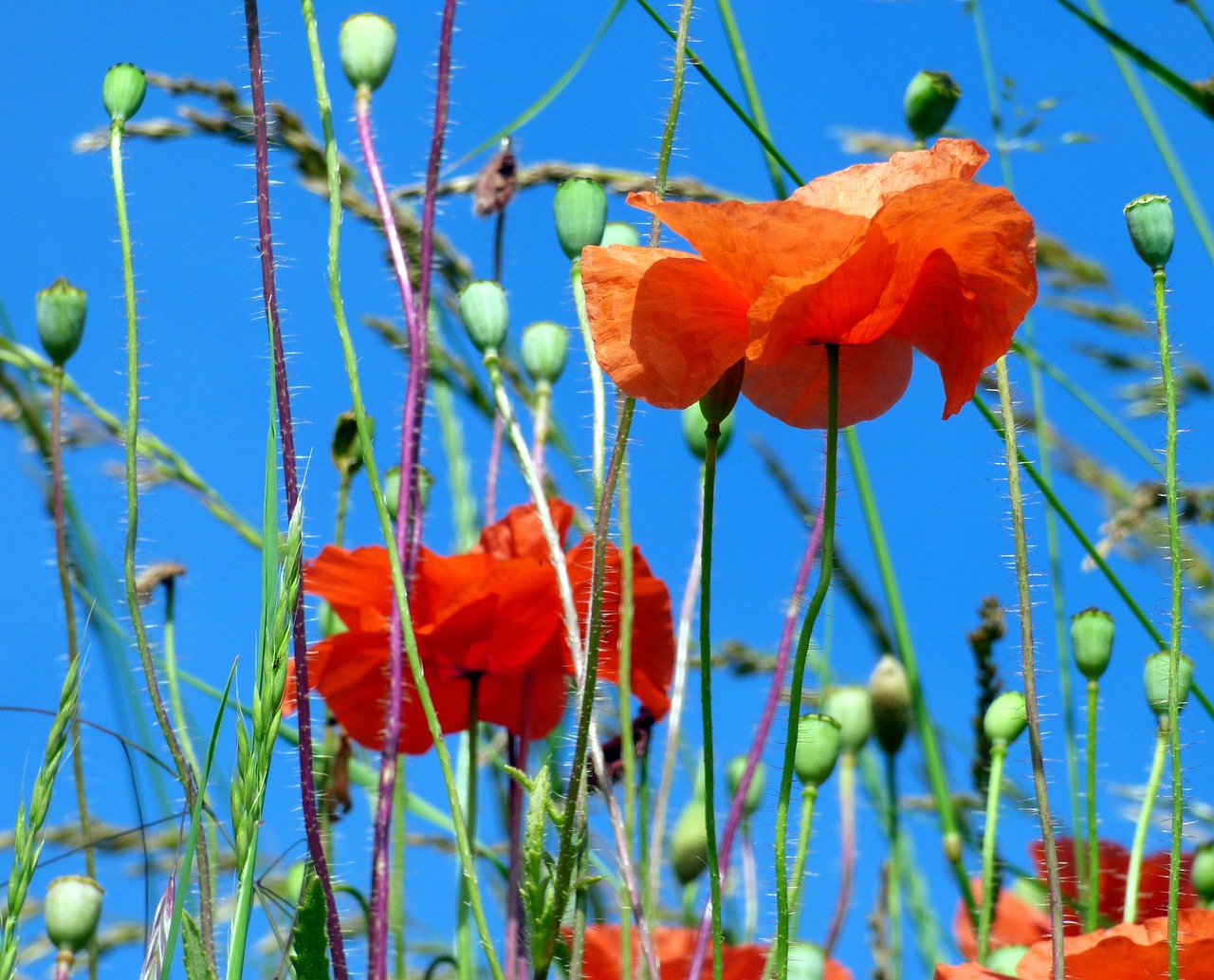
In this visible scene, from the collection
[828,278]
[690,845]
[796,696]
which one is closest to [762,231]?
[828,278]

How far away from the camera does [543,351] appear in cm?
74

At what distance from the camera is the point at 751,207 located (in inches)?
20.0

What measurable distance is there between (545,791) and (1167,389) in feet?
0.84

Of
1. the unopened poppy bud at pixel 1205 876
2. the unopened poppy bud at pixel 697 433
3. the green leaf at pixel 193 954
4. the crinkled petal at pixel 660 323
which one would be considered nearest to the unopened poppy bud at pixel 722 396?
the crinkled petal at pixel 660 323

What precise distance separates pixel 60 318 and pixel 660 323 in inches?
15.0

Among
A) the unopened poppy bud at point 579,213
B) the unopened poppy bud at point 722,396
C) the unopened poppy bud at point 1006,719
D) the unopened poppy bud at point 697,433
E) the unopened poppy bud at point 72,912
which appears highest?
the unopened poppy bud at point 579,213

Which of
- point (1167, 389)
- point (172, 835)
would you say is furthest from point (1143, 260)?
point (172, 835)

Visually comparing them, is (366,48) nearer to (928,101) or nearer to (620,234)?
(620,234)

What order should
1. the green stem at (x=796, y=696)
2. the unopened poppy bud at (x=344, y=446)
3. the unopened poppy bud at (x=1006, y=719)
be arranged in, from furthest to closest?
the unopened poppy bud at (x=344, y=446) < the unopened poppy bud at (x=1006, y=719) < the green stem at (x=796, y=696)

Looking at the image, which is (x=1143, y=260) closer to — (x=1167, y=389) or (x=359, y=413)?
(x=1167, y=389)

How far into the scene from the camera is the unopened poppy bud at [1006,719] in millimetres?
679

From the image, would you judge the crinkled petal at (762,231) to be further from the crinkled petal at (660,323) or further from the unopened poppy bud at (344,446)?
the unopened poppy bud at (344,446)

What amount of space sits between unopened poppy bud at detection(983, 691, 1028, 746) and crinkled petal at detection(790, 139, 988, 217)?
0.25m

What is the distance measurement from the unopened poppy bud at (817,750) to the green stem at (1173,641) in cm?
15
